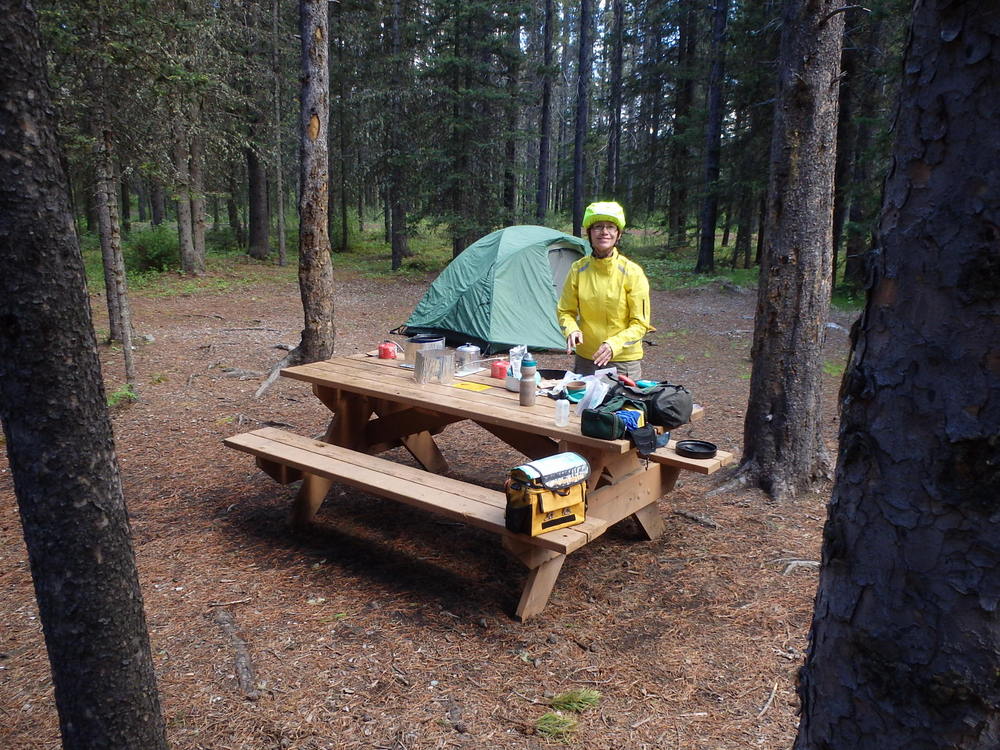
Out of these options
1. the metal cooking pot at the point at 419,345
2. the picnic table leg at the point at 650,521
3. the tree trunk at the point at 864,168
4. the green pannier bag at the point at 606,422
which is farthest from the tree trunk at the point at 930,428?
the tree trunk at the point at 864,168

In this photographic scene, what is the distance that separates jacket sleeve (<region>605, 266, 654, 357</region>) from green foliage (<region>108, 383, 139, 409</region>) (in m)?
4.61

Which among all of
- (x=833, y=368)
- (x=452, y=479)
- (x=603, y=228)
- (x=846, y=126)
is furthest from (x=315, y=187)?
(x=846, y=126)

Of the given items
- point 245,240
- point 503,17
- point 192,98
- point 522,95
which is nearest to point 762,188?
point 522,95

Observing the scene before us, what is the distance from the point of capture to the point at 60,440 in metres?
1.63

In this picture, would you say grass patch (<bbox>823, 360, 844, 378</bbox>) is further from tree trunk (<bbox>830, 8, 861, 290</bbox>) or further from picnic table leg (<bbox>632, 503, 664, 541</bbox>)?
picnic table leg (<bbox>632, 503, 664, 541</bbox>)

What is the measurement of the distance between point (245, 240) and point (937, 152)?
78.5 ft

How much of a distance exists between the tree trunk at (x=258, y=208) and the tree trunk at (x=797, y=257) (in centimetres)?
1696

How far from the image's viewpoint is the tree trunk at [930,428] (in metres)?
0.87

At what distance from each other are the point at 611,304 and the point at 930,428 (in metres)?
3.37

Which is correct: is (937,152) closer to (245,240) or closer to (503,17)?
(503,17)

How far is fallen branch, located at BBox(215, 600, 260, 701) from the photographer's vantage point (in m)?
2.65

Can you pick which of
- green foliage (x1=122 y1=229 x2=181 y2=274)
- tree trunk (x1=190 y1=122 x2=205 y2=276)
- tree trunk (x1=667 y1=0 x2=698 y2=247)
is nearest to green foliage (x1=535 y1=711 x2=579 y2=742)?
tree trunk (x1=190 y1=122 x2=205 y2=276)

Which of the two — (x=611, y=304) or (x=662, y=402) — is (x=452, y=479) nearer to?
(x=662, y=402)

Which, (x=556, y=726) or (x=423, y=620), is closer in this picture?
(x=556, y=726)
